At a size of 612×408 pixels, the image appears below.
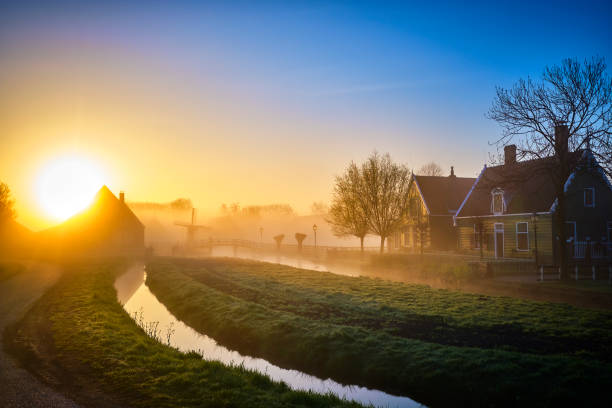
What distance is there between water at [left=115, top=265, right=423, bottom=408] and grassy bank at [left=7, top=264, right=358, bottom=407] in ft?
4.19

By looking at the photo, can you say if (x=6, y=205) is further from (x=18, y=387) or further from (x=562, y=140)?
(x=562, y=140)

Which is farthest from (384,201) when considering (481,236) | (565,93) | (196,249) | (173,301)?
(196,249)

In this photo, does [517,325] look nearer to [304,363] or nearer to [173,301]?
[304,363]

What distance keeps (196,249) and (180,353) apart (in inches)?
2512

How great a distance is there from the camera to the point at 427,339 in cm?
1188

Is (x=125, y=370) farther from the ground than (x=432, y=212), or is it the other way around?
(x=432, y=212)

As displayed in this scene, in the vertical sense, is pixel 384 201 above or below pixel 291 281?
above

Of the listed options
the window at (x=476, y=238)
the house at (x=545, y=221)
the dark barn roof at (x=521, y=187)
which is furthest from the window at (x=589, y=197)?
the window at (x=476, y=238)

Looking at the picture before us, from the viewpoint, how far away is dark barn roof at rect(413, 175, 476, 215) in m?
41.6

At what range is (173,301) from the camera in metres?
21.2

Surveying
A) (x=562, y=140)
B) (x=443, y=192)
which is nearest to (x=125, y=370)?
(x=562, y=140)

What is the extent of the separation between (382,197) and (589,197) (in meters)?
15.5

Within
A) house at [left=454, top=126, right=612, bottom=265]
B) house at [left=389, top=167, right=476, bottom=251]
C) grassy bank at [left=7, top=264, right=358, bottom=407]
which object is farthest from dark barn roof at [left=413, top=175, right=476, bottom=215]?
grassy bank at [left=7, top=264, right=358, bottom=407]

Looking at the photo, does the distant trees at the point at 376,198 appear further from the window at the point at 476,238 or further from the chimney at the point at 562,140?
the chimney at the point at 562,140
